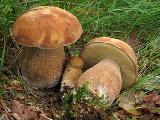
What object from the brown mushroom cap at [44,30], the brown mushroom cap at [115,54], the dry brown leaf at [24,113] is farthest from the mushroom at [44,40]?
the dry brown leaf at [24,113]

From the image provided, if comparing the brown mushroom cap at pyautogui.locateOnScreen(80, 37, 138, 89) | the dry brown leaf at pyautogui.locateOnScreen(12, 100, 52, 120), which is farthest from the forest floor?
the brown mushroom cap at pyautogui.locateOnScreen(80, 37, 138, 89)

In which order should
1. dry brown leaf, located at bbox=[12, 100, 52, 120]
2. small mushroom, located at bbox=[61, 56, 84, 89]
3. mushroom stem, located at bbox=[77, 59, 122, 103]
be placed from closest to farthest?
dry brown leaf, located at bbox=[12, 100, 52, 120] → mushroom stem, located at bbox=[77, 59, 122, 103] → small mushroom, located at bbox=[61, 56, 84, 89]

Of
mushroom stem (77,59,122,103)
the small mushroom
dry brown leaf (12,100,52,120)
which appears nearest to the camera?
dry brown leaf (12,100,52,120)

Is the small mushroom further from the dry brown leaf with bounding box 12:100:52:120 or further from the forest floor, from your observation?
the dry brown leaf with bounding box 12:100:52:120

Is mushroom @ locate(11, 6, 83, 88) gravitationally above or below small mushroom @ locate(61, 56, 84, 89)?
above

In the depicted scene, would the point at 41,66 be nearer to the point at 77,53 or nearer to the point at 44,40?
the point at 44,40

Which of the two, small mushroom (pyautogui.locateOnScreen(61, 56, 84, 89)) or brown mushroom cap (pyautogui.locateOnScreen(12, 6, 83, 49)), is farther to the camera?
small mushroom (pyautogui.locateOnScreen(61, 56, 84, 89))
